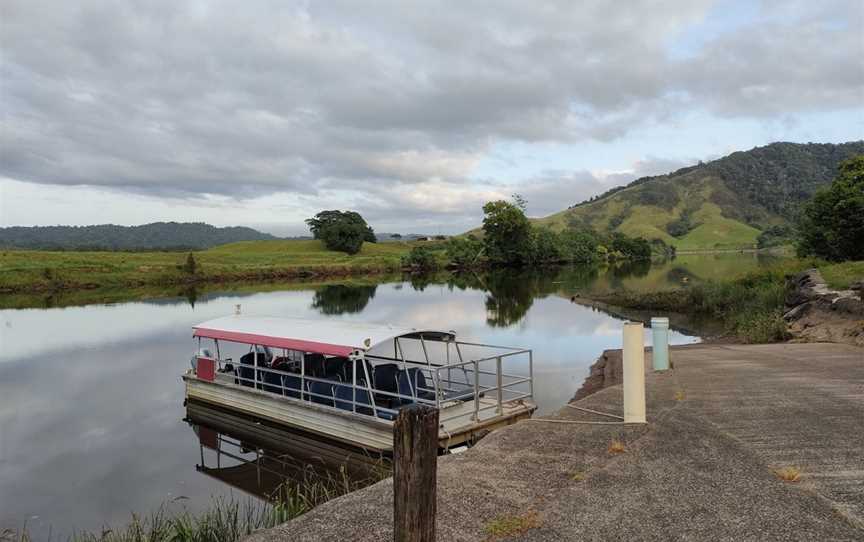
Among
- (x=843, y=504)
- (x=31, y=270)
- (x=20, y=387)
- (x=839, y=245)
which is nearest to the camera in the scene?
(x=843, y=504)

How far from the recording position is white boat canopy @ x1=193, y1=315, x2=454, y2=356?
40.2 ft

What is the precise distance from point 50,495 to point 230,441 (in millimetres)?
3832

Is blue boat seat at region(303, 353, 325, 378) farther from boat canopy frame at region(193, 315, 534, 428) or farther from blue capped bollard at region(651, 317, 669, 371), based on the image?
blue capped bollard at region(651, 317, 669, 371)

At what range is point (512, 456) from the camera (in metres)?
7.84

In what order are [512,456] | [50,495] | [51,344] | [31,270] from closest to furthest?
[512,456] → [50,495] → [51,344] → [31,270]

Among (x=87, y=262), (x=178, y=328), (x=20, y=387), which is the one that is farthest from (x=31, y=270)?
(x=20, y=387)

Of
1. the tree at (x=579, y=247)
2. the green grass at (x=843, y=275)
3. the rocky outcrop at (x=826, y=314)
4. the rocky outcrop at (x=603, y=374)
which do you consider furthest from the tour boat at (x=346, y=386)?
the tree at (x=579, y=247)

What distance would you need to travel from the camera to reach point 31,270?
198 feet

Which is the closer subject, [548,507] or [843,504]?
[843,504]

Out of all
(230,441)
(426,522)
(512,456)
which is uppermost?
(426,522)

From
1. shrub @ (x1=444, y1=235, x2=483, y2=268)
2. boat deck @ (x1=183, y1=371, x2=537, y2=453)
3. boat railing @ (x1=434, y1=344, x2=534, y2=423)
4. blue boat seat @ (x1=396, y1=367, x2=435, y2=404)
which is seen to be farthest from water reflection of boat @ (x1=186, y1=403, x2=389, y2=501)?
shrub @ (x1=444, y1=235, x2=483, y2=268)

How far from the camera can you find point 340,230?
11206 cm

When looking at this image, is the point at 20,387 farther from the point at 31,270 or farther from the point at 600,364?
the point at 31,270

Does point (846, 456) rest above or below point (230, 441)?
above
